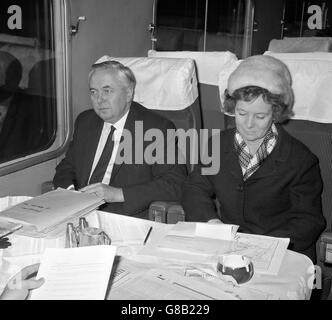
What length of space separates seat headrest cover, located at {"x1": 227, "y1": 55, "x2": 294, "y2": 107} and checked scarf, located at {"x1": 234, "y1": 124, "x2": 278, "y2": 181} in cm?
16

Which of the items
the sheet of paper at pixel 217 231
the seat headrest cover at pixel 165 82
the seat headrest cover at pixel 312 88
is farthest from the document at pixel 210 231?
the seat headrest cover at pixel 165 82

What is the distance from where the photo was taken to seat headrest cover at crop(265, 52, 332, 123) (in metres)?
1.96

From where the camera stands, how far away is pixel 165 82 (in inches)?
93.8

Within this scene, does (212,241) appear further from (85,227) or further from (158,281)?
(85,227)

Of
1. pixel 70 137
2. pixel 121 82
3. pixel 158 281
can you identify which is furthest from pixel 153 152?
pixel 158 281

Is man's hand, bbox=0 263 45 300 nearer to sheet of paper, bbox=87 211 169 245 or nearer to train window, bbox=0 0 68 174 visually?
sheet of paper, bbox=87 211 169 245

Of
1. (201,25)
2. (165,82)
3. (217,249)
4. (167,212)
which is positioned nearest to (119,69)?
(165,82)

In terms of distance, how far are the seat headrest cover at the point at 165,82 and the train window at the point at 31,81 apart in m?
0.45

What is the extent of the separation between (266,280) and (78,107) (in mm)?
1938

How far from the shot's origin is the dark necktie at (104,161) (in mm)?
2301

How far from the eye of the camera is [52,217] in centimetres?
150

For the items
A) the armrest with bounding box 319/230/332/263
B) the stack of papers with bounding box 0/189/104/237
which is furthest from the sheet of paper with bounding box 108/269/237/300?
the armrest with bounding box 319/230/332/263

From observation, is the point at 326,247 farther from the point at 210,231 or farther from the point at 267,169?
the point at 210,231

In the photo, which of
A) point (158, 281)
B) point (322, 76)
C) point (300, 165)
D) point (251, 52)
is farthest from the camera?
point (251, 52)
